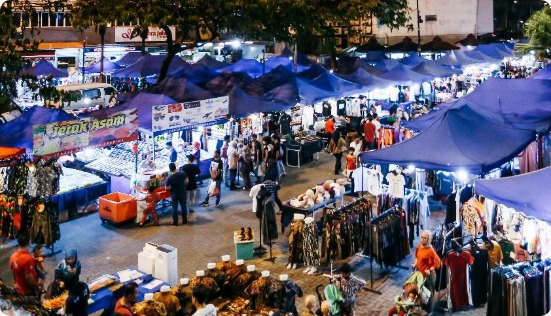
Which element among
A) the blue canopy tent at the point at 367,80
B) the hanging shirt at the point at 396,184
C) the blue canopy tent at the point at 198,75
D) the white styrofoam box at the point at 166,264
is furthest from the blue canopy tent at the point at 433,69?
the white styrofoam box at the point at 166,264

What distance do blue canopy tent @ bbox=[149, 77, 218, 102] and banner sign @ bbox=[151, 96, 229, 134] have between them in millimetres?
2171

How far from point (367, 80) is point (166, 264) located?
16.7m

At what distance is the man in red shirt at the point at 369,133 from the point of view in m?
20.0

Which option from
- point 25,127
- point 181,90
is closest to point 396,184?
point 25,127

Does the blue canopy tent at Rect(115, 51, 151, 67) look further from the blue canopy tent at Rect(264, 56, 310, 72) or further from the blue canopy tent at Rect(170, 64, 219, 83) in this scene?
the blue canopy tent at Rect(170, 64, 219, 83)

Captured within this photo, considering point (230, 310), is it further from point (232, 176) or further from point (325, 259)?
point (232, 176)

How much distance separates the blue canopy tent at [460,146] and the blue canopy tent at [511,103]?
1.94m

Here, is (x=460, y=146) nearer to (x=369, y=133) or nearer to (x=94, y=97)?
(x=369, y=133)

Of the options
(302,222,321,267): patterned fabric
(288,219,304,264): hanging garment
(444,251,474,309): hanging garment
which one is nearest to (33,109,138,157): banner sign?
(288,219,304,264): hanging garment

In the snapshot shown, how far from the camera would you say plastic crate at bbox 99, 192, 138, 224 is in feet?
45.1

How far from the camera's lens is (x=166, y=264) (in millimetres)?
9039

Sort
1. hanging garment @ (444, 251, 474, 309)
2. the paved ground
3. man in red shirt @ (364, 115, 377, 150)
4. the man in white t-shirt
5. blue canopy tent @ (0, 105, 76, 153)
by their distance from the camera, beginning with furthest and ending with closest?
man in red shirt @ (364, 115, 377, 150), blue canopy tent @ (0, 105, 76, 153), the paved ground, hanging garment @ (444, 251, 474, 309), the man in white t-shirt

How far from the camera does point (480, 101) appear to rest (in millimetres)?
15930

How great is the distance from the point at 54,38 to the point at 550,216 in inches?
1438
